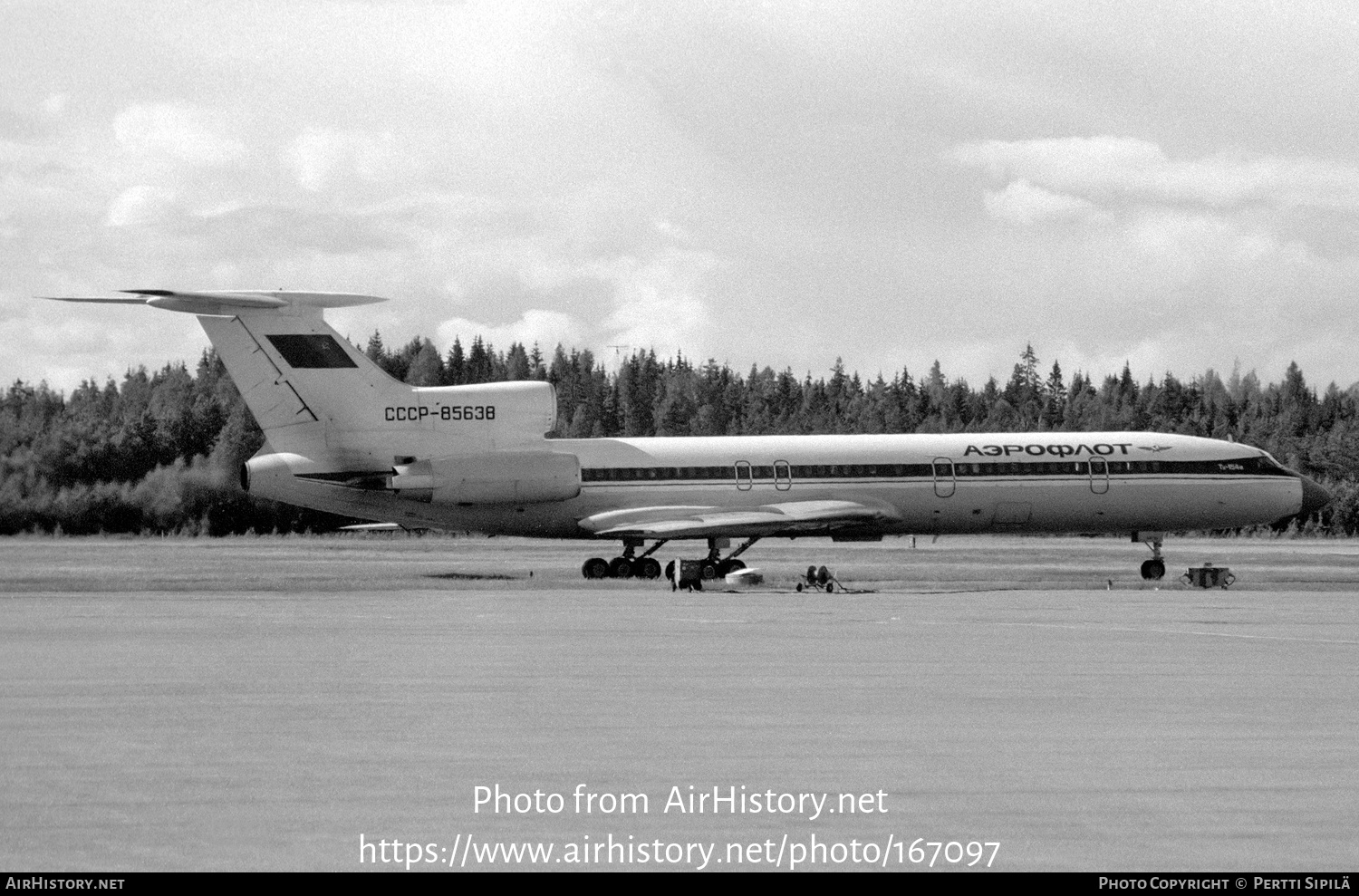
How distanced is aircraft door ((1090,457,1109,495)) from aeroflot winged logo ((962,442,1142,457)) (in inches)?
18.1

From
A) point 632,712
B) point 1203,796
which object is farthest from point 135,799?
point 1203,796

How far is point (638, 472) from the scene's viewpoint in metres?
45.7

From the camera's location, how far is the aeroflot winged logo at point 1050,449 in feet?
153

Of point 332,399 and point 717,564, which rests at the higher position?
point 332,399

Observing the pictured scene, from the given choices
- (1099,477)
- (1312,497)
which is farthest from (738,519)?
(1312,497)

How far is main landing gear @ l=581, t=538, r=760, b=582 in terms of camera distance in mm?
44781

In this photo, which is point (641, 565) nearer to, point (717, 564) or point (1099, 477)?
point (717, 564)

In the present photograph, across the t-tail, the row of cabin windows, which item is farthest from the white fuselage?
the t-tail

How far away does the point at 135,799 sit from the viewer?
10.2m

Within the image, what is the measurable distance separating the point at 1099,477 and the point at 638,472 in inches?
515

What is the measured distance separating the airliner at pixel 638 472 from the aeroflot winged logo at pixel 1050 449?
52 mm

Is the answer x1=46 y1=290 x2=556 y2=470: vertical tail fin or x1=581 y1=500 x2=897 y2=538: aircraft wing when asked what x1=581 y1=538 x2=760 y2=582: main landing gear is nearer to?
x1=581 y1=500 x2=897 y2=538: aircraft wing

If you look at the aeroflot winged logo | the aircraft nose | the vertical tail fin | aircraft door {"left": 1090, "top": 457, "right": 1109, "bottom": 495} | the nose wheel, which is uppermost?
the vertical tail fin

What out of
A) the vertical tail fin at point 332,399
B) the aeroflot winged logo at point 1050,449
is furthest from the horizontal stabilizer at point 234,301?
the aeroflot winged logo at point 1050,449
